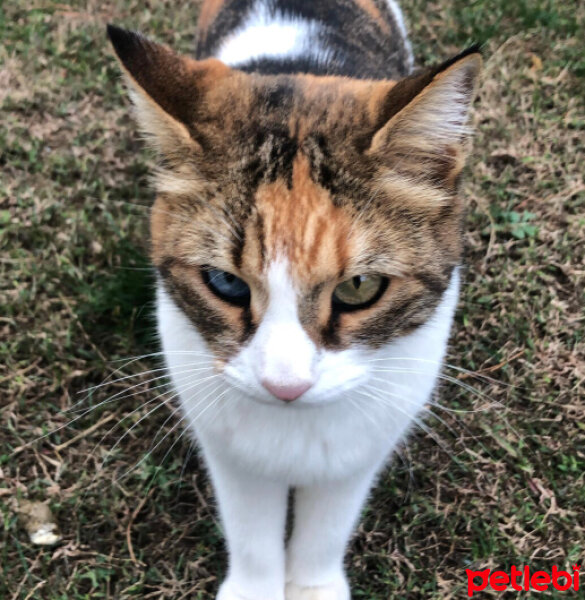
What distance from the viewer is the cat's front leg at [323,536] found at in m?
2.20

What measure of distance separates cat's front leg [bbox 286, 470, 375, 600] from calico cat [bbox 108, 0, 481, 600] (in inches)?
8.8

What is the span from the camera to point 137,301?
9.79ft

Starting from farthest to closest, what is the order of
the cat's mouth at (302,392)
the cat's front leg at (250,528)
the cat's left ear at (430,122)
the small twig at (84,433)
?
the small twig at (84,433)
the cat's front leg at (250,528)
the cat's mouth at (302,392)
the cat's left ear at (430,122)

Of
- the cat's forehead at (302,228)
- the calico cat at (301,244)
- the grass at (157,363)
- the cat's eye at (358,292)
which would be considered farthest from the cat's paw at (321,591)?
the cat's forehead at (302,228)

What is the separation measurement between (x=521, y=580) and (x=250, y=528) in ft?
3.20

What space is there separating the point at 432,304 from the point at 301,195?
1.44 feet

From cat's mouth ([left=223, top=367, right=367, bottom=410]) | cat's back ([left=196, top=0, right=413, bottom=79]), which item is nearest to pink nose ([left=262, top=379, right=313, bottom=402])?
cat's mouth ([left=223, top=367, right=367, bottom=410])

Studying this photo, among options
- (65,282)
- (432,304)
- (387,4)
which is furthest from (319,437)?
(387,4)

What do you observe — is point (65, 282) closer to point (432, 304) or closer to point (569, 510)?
point (432, 304)

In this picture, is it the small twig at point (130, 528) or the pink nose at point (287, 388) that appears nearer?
the pink nose at point (287, 388)

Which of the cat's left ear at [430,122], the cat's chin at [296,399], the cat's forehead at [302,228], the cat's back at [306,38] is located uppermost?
the cat's back at [306,38]

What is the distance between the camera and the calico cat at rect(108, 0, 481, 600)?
153 centimetres

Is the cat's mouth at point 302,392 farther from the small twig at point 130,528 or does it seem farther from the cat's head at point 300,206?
the small twig at point 130,528

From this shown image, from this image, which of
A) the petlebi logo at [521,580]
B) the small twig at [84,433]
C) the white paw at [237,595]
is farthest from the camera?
the small twig at [84,433]
